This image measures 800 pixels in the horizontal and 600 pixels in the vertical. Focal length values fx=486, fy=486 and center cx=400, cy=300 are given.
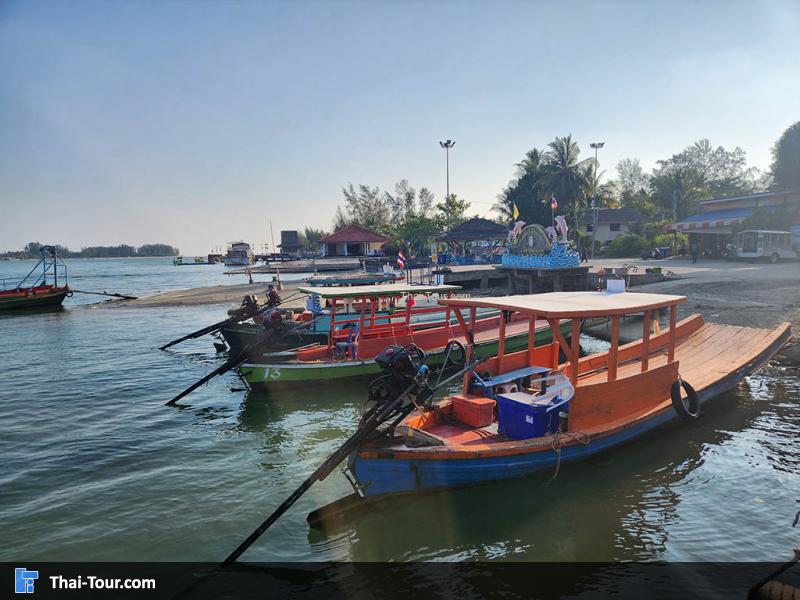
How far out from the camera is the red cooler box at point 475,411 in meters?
8.46

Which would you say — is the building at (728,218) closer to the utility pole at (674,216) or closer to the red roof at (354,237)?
the utility pole at (674,216)

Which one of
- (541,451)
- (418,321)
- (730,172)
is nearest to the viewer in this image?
(541,451)

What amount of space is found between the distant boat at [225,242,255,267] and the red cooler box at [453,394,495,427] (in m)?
82.1

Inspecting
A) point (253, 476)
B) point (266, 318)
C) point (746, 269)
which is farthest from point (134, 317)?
point (746, 269)

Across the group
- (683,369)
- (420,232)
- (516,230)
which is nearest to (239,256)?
(420,232)

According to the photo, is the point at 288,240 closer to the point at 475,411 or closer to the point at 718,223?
the point at 718,223

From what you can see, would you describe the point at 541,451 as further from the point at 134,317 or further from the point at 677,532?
the point at 134,317

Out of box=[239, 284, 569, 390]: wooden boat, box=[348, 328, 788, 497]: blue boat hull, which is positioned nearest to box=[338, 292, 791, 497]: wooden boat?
box=[348, 328, 788, 497]: blue boat hull

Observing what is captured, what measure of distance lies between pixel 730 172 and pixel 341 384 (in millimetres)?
90598

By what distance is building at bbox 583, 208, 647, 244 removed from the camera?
53.2 metres

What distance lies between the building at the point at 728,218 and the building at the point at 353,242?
113 ft

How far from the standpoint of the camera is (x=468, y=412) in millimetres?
8633

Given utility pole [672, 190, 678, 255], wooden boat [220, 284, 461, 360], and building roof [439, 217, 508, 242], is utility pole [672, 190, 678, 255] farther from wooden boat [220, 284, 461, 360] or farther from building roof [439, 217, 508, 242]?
wooden boat [220, 284, 461, 360]

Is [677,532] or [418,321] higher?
[418,321]
